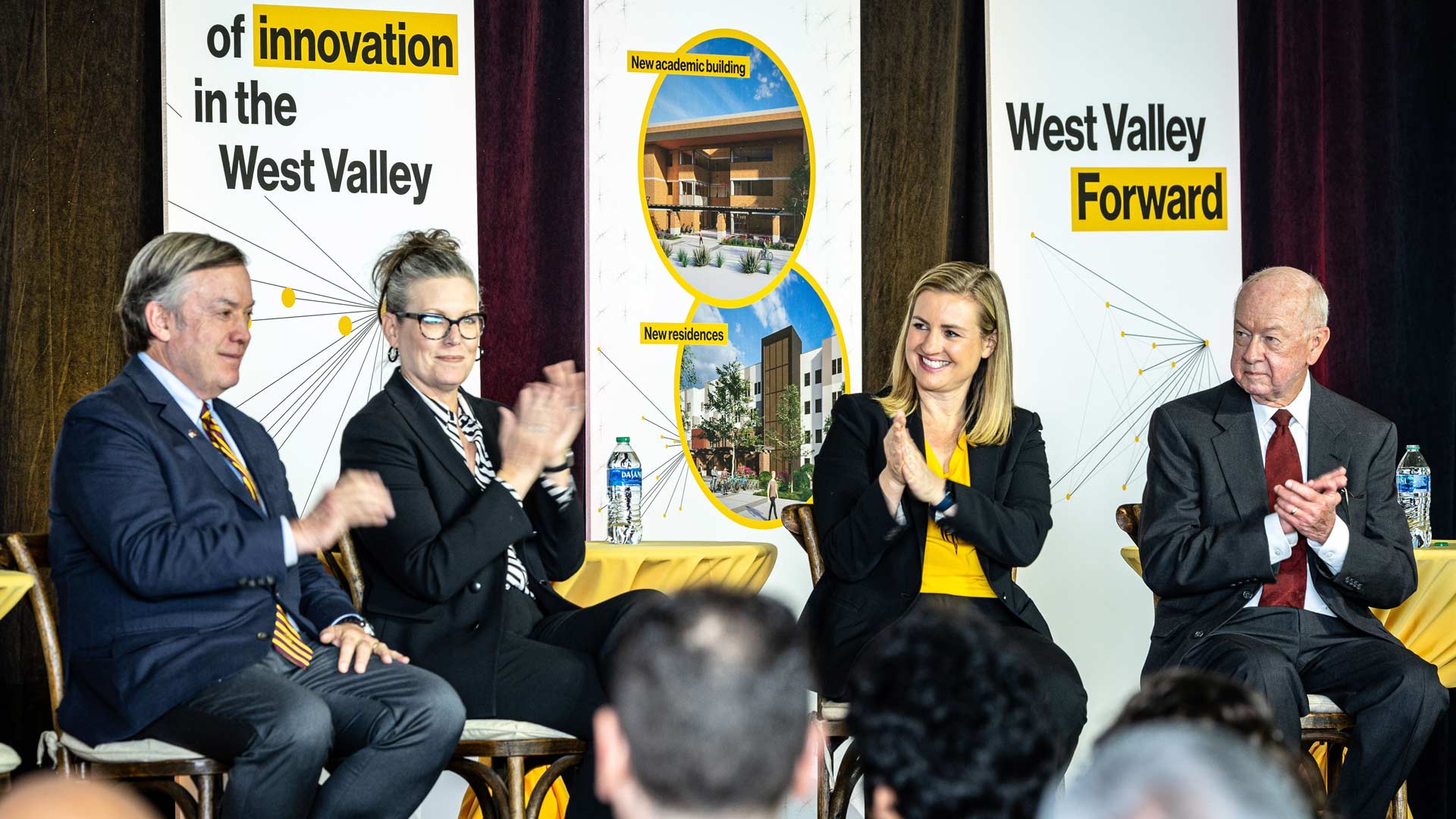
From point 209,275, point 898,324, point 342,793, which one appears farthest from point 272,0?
point 342,793

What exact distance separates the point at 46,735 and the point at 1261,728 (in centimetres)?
244

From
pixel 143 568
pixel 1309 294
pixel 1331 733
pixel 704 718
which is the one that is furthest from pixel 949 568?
pixel 704 718

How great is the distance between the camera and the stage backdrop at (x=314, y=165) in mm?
4043

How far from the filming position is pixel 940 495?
312cm

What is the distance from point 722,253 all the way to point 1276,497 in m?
2.04

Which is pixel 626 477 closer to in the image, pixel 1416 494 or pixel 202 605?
pixel 202 605

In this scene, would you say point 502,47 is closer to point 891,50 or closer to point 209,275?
point 891,50

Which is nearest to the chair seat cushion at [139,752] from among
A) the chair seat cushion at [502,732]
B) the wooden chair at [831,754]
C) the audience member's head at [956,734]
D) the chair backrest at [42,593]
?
the chair backrest at [42,593]

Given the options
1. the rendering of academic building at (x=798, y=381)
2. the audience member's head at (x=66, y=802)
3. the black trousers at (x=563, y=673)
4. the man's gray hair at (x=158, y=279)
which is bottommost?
the black trousers at (x=563, y=673)

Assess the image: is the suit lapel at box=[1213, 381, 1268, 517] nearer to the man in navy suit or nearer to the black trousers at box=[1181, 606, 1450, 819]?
the black trousers at box=[1181, 606, 1450, 819]

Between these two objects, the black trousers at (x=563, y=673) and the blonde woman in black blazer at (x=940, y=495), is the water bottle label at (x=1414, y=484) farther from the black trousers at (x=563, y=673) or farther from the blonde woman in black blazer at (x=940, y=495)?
the black trousers at (x=563, y=673)

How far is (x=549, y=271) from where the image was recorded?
15.0 feet

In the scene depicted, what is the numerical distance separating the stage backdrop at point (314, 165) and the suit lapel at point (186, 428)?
1.38 meters

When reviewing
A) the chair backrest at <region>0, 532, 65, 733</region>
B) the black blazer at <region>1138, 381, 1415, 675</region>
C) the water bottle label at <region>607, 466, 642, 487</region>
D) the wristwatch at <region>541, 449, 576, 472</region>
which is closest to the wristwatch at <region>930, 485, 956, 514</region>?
the black blazer at <region>1138, 381, 1415, 675</region>
